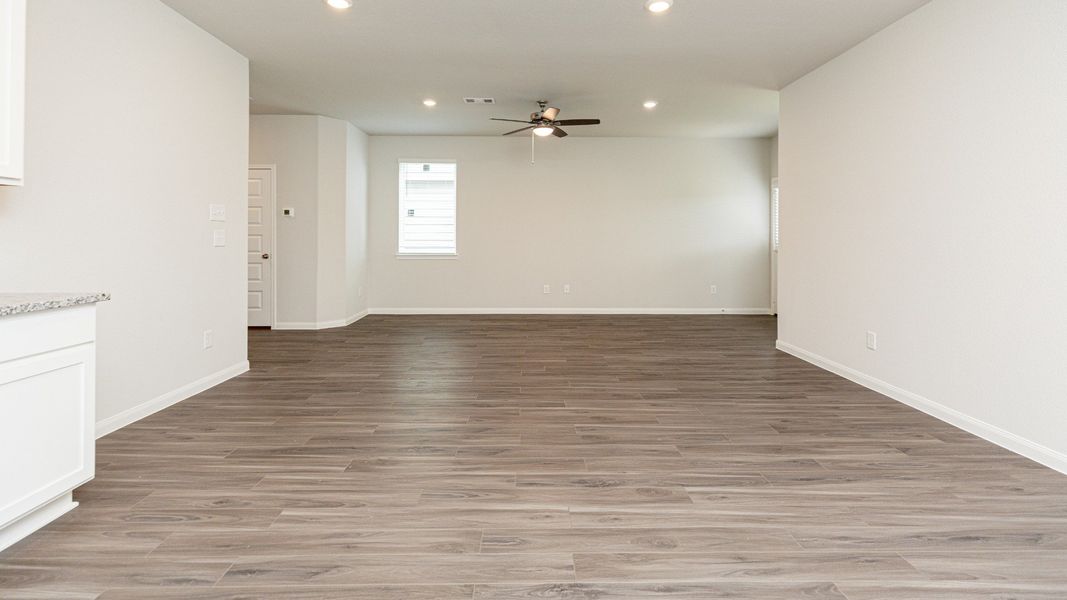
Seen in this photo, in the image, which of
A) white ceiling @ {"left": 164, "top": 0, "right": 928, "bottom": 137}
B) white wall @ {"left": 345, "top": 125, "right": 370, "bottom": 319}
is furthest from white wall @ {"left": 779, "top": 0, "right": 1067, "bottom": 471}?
white wall @ {"left": 345, "top": 125, "right": 370, "bottom": 319}

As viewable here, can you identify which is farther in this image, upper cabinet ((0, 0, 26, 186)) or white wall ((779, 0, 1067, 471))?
white wall ((779, 0, 1067, 471))

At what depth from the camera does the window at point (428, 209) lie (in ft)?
31.9

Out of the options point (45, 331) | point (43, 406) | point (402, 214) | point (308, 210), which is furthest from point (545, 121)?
point (43, 406)

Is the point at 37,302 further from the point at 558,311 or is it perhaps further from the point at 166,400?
the point at 558,311

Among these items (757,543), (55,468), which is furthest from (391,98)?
(757,543)

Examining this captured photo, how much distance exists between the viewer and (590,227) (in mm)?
9797

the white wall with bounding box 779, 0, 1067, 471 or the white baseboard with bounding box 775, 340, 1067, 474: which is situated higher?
the white wall with bounding box 779, 0, 1067, 471

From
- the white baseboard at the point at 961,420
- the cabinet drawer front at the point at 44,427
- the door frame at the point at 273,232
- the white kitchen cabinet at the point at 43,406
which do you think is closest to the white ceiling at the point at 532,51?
the door frame at the point at 273,232

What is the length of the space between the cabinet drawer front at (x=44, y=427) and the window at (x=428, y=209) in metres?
7.41

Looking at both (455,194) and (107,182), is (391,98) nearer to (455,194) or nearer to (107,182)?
(455,194)

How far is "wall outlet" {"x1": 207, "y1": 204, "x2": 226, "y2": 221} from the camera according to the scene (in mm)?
4739

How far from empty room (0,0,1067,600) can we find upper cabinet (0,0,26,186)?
0.06 ft

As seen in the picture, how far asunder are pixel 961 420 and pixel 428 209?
7600mm

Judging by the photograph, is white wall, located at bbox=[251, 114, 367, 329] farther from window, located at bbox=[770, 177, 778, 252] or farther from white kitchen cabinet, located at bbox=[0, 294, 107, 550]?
window, located at bbox=[770, 177, 778, 252]
